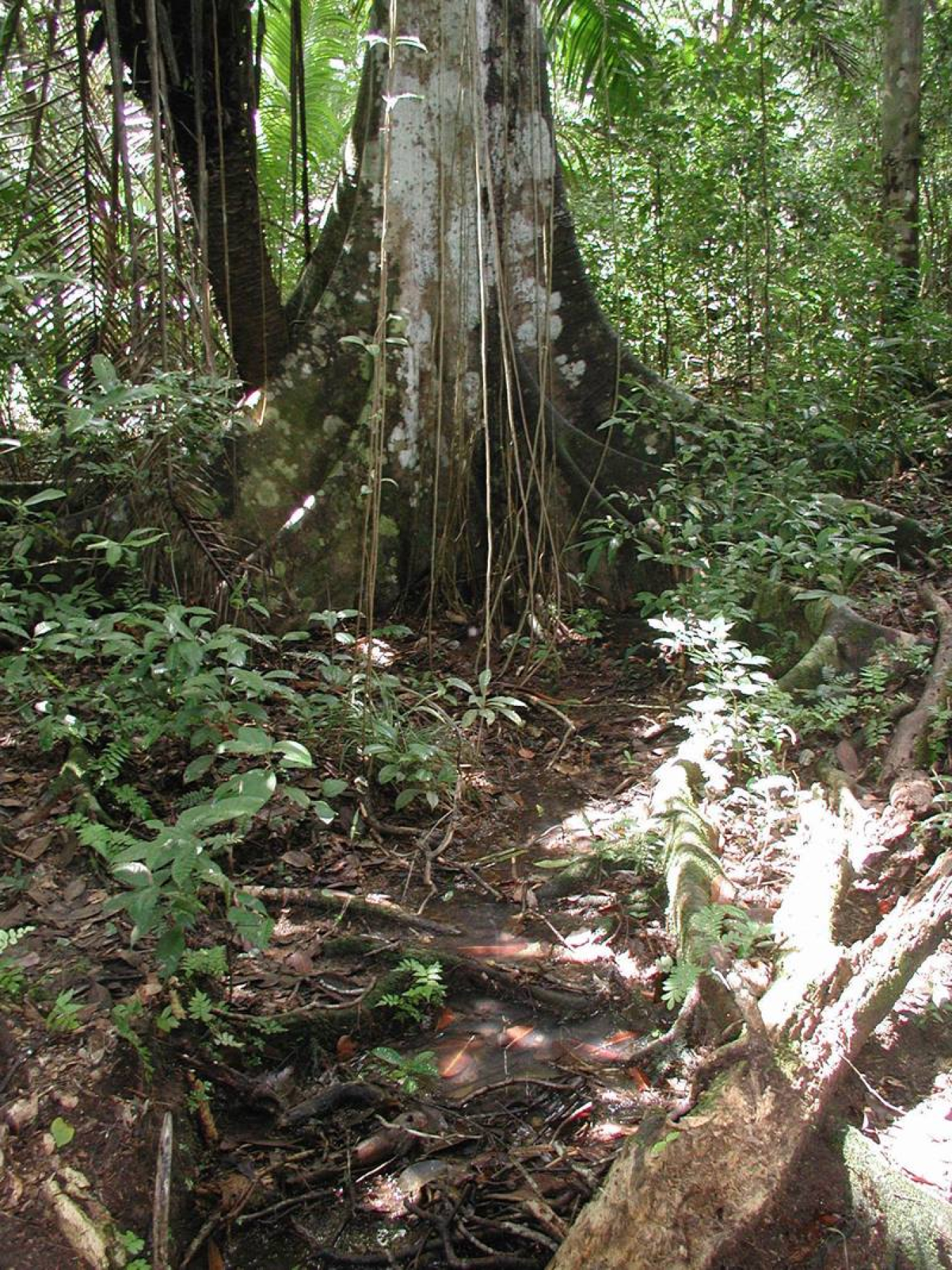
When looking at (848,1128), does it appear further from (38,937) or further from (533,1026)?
(38,937)

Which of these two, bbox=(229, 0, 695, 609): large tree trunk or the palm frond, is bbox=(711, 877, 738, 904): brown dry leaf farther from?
the palm frond

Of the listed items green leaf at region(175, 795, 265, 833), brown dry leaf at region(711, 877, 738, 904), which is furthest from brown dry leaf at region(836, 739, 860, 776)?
green leaf at region(175, 795, 265, 833)

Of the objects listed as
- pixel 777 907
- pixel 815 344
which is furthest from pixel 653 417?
pixel 777 907

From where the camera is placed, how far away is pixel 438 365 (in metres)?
4.63

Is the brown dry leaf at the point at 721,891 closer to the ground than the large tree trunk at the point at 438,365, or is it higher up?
closer to the ground

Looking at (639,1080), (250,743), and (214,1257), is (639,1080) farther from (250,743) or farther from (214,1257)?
(250,743)

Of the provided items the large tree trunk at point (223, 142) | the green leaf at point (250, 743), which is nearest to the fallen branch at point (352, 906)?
the green leaf at point (250, 743)

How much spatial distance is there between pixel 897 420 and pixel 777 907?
3990mm

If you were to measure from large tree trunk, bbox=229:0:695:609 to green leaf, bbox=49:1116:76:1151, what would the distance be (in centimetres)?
272

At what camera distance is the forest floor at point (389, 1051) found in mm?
1779

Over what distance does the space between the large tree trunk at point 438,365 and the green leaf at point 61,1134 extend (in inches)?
107

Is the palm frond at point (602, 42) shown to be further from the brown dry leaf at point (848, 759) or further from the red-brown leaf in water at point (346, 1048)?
the red-brown leaf in water at point (346, 1048)

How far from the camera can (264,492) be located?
4.36 metres

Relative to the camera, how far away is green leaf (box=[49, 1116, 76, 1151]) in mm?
1776
